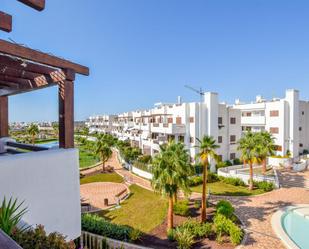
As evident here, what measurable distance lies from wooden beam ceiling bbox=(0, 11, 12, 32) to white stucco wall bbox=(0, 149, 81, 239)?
2710mm

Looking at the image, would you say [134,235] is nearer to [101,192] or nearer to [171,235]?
[171,235]

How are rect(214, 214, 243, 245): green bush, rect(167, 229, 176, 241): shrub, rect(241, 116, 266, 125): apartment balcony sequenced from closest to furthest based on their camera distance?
1. rect(214, 214, 243, 245): green bush
2. rect(167, 229, 176, 241): shrub
3. rect(241, 116, 266, 125): apartment balcony

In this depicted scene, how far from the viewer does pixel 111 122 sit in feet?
279

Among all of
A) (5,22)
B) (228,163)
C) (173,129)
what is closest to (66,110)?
(5,22)

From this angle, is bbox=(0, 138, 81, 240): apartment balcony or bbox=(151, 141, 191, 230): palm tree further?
bbox=(151, 141, 191, 230): palm tree

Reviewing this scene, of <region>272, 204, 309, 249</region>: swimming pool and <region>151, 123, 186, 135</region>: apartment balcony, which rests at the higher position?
<region>151, 123, 186, 135</region>: apartment balcony

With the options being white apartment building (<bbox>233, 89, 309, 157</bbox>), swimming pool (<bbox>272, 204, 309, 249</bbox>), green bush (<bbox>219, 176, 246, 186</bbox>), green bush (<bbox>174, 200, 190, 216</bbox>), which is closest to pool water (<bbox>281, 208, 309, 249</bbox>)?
swimming pool (<bbox>272, 204, 309, 249</bbox>)

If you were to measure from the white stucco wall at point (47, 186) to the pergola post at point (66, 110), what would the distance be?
43 cm

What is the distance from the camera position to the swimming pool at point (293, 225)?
1471 centimetres

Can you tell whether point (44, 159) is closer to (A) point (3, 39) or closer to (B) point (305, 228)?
(A) point (3, 39)

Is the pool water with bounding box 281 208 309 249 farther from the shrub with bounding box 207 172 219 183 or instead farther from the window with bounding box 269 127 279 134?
the window with bounding box 269 127 279 134

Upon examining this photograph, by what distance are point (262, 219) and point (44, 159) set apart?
18074mm

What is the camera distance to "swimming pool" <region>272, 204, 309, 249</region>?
48.2 feet

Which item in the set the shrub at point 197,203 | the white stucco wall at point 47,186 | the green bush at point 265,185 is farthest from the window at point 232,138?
the white stucco wall at point 47,186
